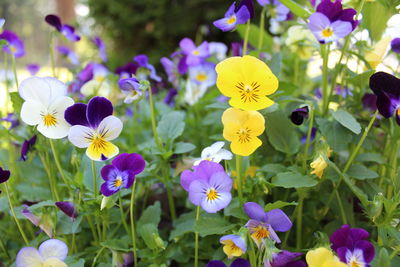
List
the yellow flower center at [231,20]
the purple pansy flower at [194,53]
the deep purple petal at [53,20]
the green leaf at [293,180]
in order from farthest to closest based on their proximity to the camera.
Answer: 1. the purple pansy flower at [194,53]
2. the deep purple petal at [53,20]
3. the yellow flower center at [231,20]
4. the green leaf at [293,180]

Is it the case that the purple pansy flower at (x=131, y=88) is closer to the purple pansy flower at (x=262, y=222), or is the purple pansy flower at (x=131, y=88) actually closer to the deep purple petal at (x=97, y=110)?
the deep purple petal at (x=97, y=110)

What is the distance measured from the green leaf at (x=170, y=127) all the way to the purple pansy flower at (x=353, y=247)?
0.42 metres

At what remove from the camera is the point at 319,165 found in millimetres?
752

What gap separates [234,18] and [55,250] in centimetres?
56

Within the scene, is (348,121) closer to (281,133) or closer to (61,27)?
(281,133)

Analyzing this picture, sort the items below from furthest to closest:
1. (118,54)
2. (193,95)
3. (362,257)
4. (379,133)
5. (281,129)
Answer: (118,54) < (193,95) < (379,133) < (281,129) < (362,257)

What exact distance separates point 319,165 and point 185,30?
3291 millimetres

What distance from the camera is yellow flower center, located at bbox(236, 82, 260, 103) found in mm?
674

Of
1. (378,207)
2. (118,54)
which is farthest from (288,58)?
(118,54)

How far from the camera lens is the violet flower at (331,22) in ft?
2.58

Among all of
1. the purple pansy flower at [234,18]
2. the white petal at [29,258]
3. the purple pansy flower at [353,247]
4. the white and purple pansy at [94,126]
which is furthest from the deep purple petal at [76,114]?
the purple pansy flower at [353,247]

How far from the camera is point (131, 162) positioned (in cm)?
72

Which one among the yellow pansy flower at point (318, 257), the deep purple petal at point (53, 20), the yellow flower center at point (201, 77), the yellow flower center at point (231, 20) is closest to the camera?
the yellow pansy flower at point (318, 257)

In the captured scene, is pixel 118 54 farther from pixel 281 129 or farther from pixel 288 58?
pixel 281 129
